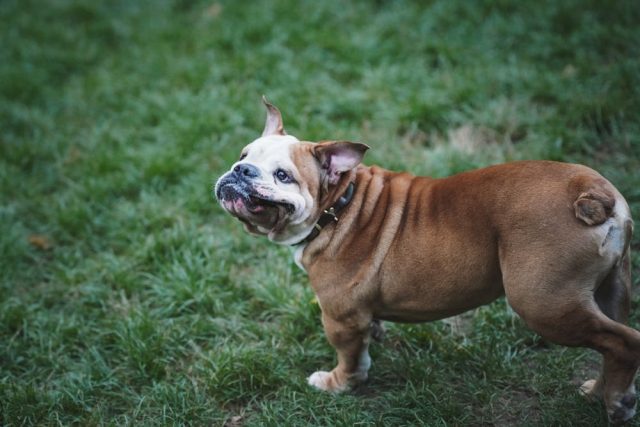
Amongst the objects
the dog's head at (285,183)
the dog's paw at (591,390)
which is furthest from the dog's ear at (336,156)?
the dog's paw at (591,390)

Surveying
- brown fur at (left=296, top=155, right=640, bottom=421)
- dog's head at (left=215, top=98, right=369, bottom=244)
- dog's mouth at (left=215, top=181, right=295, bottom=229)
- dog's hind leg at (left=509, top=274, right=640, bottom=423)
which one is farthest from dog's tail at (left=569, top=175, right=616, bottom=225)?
dog's mouth at (left=215, top=181, right=295, bottom=229)

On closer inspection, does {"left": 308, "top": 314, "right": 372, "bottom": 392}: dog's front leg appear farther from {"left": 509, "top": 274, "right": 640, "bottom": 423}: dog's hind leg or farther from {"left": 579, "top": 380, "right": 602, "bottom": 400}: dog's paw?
{"left": 579, "top": 380, "right": 602, "bottom": 400}: dog's paw

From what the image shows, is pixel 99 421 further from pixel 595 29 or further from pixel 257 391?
pixel 595 29

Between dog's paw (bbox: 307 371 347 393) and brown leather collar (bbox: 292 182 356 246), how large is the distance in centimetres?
91

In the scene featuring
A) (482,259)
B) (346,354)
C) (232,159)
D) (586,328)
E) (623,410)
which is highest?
(232,159)

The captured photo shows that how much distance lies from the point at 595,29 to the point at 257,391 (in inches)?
204

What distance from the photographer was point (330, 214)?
3.72 metres

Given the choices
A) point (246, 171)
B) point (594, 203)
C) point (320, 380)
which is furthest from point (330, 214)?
point (594, 203)

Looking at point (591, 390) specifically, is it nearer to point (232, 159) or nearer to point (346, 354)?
point (346, 354)

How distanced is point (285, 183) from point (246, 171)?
0.76 ft

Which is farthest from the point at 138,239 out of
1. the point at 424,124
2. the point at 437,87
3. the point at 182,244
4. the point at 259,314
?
the point at 437,87

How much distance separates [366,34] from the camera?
7.48 meters

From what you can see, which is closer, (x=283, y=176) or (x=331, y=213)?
(x=283, y=176)

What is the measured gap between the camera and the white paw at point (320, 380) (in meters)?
4.01
